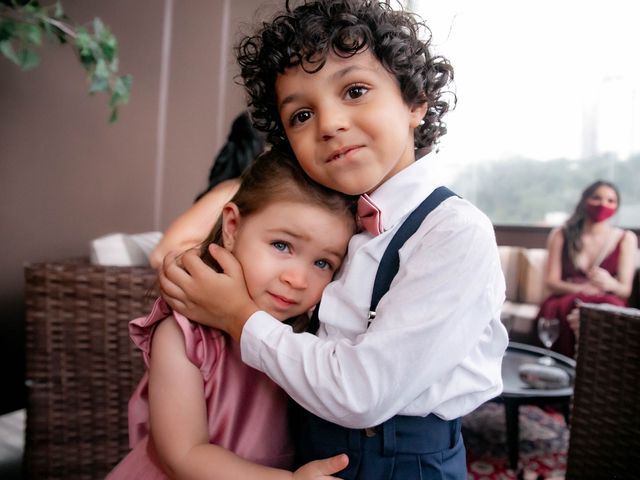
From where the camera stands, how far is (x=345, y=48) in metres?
0.81

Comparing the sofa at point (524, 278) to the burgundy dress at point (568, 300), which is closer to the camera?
the burgundy dress at point (568, 300)

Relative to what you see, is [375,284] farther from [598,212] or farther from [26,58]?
[598,212]

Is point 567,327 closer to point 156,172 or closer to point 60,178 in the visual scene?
point 156,172

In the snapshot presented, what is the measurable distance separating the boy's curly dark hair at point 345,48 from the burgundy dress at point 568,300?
9.88 feet

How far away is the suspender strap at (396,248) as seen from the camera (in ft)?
2.47

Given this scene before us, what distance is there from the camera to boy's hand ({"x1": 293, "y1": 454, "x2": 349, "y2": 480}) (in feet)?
2.39

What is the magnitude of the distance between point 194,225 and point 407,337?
1331 mm

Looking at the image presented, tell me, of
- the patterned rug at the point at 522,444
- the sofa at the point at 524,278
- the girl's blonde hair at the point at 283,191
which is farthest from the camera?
the sofa at the point at 524,278

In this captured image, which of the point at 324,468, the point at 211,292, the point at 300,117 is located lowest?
the point at 324,468

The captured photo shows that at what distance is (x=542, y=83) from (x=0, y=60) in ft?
13.5

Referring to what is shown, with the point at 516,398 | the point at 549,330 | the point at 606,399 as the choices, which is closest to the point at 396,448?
the point at 606,399

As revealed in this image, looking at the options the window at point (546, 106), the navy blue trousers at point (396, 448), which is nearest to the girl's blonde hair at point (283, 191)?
the navy blue trousers at point (396, 448)

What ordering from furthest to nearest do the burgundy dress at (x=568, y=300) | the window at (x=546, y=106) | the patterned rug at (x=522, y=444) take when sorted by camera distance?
the window at (x=546, y=106), the burgundy dress at (x=568, y=300), the patterned rug at (x=522, y=444)

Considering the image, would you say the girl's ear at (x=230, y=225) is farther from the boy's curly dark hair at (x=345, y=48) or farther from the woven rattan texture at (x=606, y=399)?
the woven rattan texture at (x=606, y=399)
